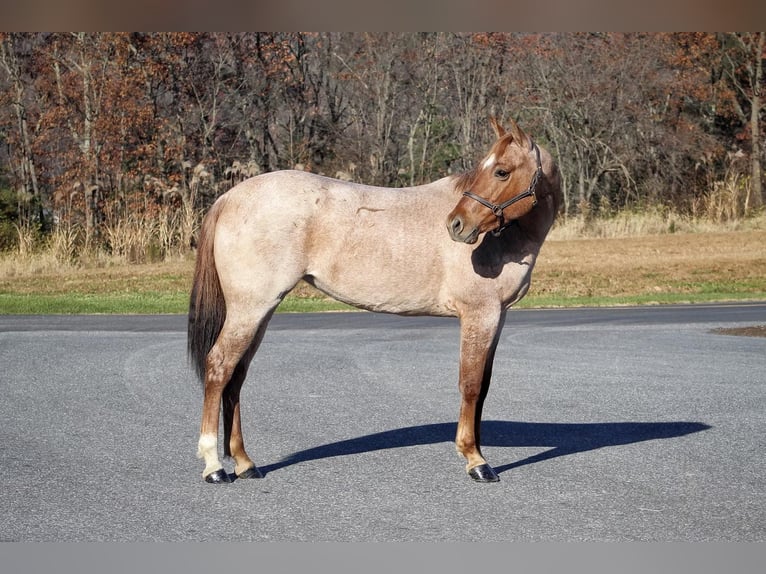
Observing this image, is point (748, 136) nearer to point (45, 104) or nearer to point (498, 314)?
point (45, 104)

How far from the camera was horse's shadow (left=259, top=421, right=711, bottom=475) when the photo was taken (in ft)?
24.6

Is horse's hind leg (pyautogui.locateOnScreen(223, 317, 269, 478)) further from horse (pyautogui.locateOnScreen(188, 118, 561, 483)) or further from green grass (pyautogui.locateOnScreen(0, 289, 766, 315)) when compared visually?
green grass (pyautogui.locateOnScreen(0, 289, 766, 315))

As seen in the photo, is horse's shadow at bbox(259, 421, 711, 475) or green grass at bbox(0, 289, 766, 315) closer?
horse's shadow at bbox(259, 421, 711, 475)

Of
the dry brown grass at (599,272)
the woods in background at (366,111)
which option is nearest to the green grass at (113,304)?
the dry brown grass at (599,272)

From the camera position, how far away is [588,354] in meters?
13.0

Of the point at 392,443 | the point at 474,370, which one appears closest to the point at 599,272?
the point at 392,443

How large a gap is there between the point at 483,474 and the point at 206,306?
6.35 ft

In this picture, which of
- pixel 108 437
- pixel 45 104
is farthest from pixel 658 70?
pixel 108 437

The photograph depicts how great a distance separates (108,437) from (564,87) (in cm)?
2660

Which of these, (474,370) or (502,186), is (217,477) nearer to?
(474,370)

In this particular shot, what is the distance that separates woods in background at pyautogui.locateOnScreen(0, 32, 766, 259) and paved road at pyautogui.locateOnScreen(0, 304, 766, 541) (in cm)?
1729

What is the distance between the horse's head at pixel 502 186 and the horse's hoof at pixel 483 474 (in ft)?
4.38

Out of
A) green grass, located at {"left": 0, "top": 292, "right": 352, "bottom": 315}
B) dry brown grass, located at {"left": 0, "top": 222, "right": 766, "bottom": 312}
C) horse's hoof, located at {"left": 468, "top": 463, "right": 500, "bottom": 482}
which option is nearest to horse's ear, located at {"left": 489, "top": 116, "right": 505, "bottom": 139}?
horse's hoof, located at {"left": 468, "top": 463, "right": 500, "bottom": 482}

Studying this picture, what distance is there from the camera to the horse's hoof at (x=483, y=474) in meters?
6.53
